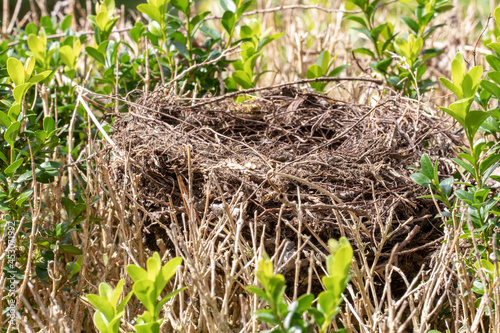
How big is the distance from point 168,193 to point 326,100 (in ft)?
2.45

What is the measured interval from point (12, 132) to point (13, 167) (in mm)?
85

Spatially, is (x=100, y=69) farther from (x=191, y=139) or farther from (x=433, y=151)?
(x=433, y=151)

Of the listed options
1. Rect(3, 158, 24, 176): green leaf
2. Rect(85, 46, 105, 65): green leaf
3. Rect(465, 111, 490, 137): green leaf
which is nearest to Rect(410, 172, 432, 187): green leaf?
Rect(465, 111, 490, 137): green leaf

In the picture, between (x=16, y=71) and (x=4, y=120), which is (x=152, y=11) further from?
(x=4, y=120)

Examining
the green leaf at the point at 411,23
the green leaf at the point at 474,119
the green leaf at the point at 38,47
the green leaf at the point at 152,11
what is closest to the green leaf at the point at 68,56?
the green leaf at the point at 38,47

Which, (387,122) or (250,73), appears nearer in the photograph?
(387,122)

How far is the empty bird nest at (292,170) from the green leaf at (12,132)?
26 cm

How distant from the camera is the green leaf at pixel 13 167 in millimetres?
1146

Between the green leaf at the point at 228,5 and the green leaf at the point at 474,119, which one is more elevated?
the green leaf at the point at 228,5

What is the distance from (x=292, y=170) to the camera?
1.28 m

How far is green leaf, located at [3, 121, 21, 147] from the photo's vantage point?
3.74 feet

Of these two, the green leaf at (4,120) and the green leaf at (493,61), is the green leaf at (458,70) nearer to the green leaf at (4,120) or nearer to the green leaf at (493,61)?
the green leaf at (493,61)

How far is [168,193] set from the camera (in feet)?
4.23

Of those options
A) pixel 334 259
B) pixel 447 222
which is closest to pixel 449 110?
pixel 447 222
